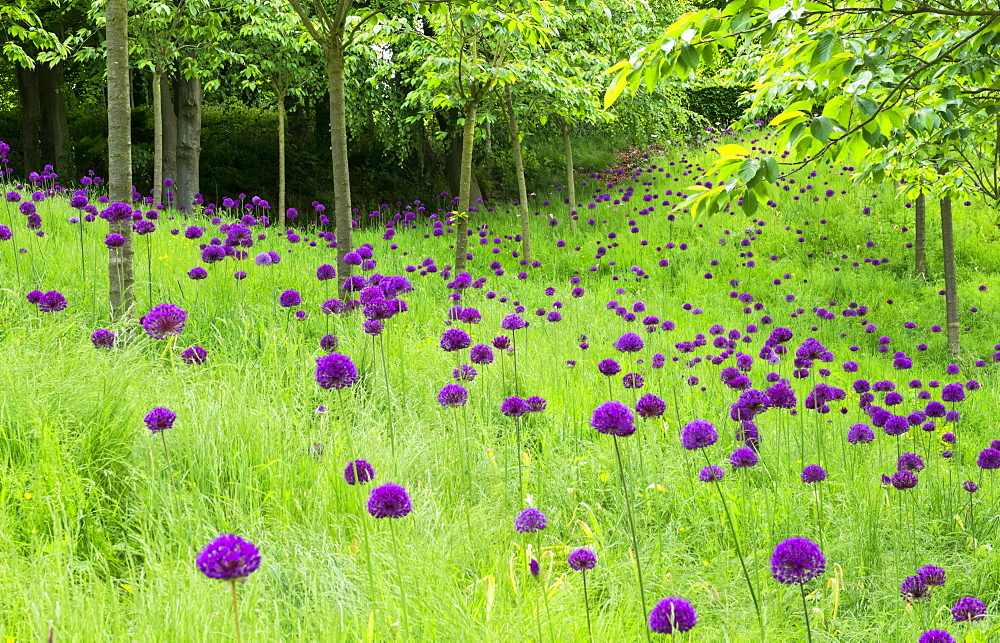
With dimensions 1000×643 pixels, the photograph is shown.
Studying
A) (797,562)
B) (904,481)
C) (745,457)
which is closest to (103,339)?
(745,457)

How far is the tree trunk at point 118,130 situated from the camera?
4.38m

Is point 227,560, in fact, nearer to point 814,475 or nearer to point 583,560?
point 583,560

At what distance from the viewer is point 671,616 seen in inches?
61.1

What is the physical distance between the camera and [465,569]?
8.25 ft

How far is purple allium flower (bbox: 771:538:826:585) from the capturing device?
1665mm

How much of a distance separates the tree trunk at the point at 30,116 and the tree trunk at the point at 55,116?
0.61ft

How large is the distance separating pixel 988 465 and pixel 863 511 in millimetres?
599

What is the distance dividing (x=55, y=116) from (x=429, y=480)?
17345mm

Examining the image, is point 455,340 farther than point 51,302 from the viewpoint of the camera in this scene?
No

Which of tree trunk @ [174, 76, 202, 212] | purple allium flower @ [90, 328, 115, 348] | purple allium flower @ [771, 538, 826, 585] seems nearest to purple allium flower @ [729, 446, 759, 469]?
purple allium flower @ [771, 538, 826, 585]

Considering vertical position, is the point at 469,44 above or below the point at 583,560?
above

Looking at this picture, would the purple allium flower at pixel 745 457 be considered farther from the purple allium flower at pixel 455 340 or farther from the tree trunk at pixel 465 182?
the tree trunk at pixel 465 182

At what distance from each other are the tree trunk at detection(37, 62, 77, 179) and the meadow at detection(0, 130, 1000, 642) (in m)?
11.0

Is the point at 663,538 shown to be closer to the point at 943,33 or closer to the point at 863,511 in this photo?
the point at 863,511
